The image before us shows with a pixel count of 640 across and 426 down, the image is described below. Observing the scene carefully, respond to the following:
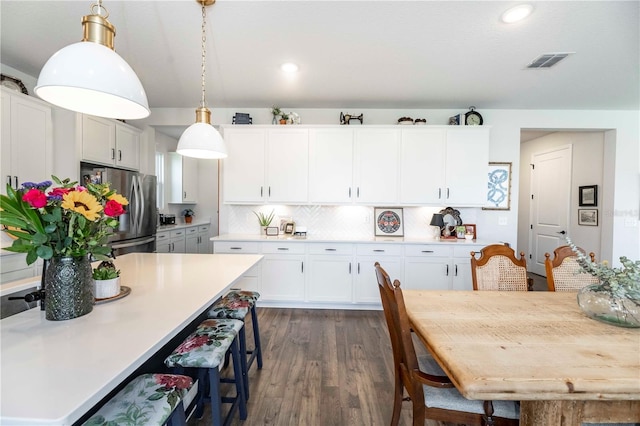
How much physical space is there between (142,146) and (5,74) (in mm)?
1619

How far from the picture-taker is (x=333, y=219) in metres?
4.19

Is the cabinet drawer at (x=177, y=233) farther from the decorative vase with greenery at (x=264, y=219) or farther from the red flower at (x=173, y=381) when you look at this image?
the red flower at (x=173, y=381)

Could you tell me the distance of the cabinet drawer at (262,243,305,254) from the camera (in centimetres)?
373

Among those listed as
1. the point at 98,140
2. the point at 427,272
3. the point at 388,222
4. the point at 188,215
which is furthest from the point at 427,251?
the point at 188,215

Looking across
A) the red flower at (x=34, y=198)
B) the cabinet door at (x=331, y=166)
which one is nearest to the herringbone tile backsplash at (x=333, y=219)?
the cabinet door at (x=331, y=166)

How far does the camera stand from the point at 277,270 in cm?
373

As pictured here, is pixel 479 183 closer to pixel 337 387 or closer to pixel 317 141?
pixel 317 141

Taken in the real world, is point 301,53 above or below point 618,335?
above

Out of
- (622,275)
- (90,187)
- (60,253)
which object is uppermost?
(90,187)

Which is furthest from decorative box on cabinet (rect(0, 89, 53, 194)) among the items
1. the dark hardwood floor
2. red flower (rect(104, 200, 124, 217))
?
the dark hardwood floor

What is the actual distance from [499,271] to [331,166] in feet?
7.73

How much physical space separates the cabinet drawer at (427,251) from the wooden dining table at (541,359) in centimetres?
203

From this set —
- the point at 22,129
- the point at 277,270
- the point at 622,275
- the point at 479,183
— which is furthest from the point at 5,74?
the point at 479,183

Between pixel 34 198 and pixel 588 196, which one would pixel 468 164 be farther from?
pixel 34 198
